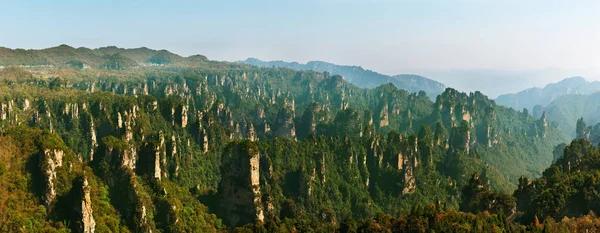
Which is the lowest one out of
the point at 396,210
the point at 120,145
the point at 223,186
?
the point at 396,210

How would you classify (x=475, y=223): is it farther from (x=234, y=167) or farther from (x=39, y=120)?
(x=39, y=120)

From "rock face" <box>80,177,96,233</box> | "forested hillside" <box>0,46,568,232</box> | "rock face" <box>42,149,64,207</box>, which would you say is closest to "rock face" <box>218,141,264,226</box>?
"forested hillside" <box>0,46,568,232</box>

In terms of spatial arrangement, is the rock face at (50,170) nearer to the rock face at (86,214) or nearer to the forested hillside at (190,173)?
the forested hillside at (190,173)

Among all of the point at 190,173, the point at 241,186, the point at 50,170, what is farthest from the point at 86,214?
the point at 190,173

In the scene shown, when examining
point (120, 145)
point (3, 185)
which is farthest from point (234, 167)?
point (3, 185)

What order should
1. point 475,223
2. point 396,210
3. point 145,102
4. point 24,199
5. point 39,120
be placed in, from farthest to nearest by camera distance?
point 145,102 → point 39,120 → point 396,210 → point 24,199 → point 475,223

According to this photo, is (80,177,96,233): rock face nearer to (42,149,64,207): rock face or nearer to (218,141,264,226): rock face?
(42,149,64,207): rock face

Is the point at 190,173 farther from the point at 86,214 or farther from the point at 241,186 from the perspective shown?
the point at 86,214
